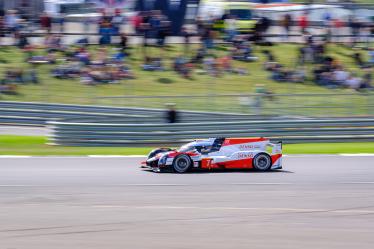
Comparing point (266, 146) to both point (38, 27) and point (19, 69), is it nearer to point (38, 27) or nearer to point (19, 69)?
point (19, 69)

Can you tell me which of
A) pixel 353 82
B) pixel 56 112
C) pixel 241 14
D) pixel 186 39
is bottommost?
pixel 56 112

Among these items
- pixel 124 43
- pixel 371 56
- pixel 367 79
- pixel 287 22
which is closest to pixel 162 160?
pixel 367 79

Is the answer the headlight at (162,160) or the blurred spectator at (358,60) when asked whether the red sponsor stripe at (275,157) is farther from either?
the blurred spectator at (358,60)

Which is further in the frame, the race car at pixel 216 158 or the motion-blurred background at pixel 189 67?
the motion-blurred background at pixel 189 67

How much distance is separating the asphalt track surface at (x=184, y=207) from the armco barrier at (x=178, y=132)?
12.5 feet

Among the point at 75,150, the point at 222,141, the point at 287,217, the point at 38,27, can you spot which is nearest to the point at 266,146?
the point at 222,141

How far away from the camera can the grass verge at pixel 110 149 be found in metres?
16.5

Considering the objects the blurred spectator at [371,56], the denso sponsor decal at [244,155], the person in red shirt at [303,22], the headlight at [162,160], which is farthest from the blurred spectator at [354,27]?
the headlight at [162,160]

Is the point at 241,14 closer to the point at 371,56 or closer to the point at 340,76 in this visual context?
the point at 340,76

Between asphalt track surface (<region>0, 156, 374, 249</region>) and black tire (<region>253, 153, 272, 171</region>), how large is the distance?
304 mm

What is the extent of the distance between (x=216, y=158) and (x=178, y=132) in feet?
16.1

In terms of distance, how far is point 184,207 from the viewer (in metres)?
9.72

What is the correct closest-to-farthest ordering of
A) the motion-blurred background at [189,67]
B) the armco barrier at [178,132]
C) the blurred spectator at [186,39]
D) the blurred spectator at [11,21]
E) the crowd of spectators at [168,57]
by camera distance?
1. the armco barrier at [178,132]
2. the motion-blurred background at [189,67]
3. the crowd of spectators at [168,57]
4. the blurred spectator at [11,21]
5. the blurred spectator at [186,39]

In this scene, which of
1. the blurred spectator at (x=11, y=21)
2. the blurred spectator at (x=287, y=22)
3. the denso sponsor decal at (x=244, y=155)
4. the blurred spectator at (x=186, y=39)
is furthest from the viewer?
the blurred spectator at (x=287, y=22)
